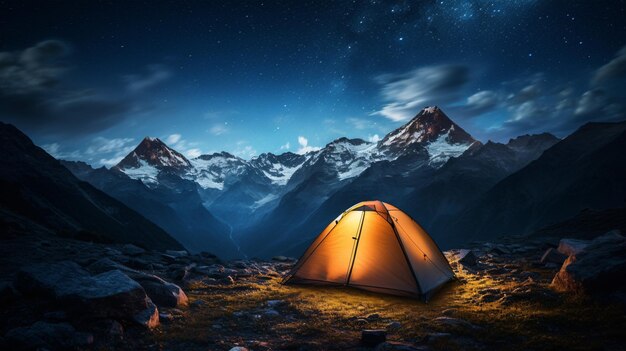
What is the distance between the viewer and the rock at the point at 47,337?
650cm

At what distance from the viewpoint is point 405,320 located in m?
10.2

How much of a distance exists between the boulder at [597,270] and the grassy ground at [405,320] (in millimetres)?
572

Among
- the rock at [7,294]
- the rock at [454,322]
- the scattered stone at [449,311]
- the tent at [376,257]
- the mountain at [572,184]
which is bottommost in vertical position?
the scattered stone at [449,311]

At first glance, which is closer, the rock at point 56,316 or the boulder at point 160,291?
the rock at point 56,316

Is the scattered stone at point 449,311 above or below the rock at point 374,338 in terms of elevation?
above

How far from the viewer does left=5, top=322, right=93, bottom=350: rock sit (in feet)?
21.3

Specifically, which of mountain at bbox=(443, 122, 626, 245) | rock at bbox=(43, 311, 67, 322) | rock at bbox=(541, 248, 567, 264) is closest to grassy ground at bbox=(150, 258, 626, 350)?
rock at bbox=(43, 311, 67, 322)

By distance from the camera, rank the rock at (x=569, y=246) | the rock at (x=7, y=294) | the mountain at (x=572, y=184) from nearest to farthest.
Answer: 1. the rock at (x=7, y=294)
2. the rock at (x=569, y=246)
3. the mountain at (x=572, y=184)

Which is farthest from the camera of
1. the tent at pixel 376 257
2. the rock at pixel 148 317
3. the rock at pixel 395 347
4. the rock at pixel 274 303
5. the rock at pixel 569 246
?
the rock at pixel 569 246

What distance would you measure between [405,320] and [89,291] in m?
8.74

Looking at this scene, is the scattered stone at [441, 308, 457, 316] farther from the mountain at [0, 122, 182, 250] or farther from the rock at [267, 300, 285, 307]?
the mountain at [0, 122, 182, 250]

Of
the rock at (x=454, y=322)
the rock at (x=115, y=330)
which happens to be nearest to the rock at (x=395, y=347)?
the rock at (x=454, y=322)

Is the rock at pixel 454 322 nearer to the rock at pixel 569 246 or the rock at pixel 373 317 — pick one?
the rock at pixel 373 317

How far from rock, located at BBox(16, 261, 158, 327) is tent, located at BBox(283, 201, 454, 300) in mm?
8361
